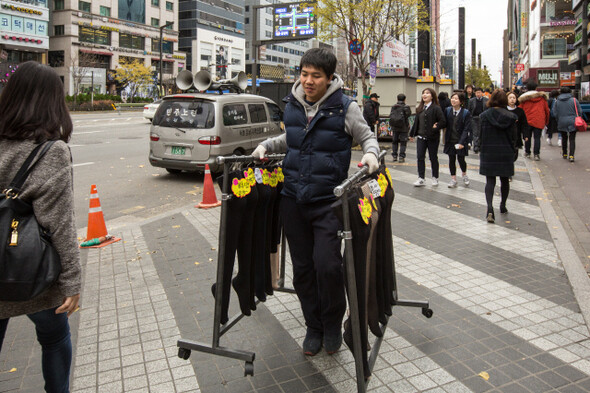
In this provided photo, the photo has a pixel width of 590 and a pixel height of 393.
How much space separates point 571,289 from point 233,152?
25.0 feet

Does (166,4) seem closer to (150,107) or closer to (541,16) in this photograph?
(541,16)

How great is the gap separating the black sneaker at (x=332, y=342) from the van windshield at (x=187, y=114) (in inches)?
312

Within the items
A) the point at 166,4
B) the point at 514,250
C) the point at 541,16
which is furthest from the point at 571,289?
the point at 166,4

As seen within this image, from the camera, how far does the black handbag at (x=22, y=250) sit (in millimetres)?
2201

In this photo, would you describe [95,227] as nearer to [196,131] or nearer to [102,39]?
[196,131]

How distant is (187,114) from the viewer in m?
10.9

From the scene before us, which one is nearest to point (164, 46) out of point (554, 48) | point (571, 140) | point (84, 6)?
point (84, 6)

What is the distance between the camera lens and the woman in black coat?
23.9ft

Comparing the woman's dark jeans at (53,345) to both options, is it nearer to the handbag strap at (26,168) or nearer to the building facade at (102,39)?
the handbag strap at (26,168)

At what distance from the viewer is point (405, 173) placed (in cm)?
1195

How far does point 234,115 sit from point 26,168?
9.26 meters

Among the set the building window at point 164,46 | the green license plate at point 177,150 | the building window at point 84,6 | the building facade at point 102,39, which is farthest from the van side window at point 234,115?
the building window at point 164,46

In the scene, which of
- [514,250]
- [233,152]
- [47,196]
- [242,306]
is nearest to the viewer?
[47,196]

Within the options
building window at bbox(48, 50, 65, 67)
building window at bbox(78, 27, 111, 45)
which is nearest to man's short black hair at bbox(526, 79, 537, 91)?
building window at bbox(48, 50, 65, 67)
